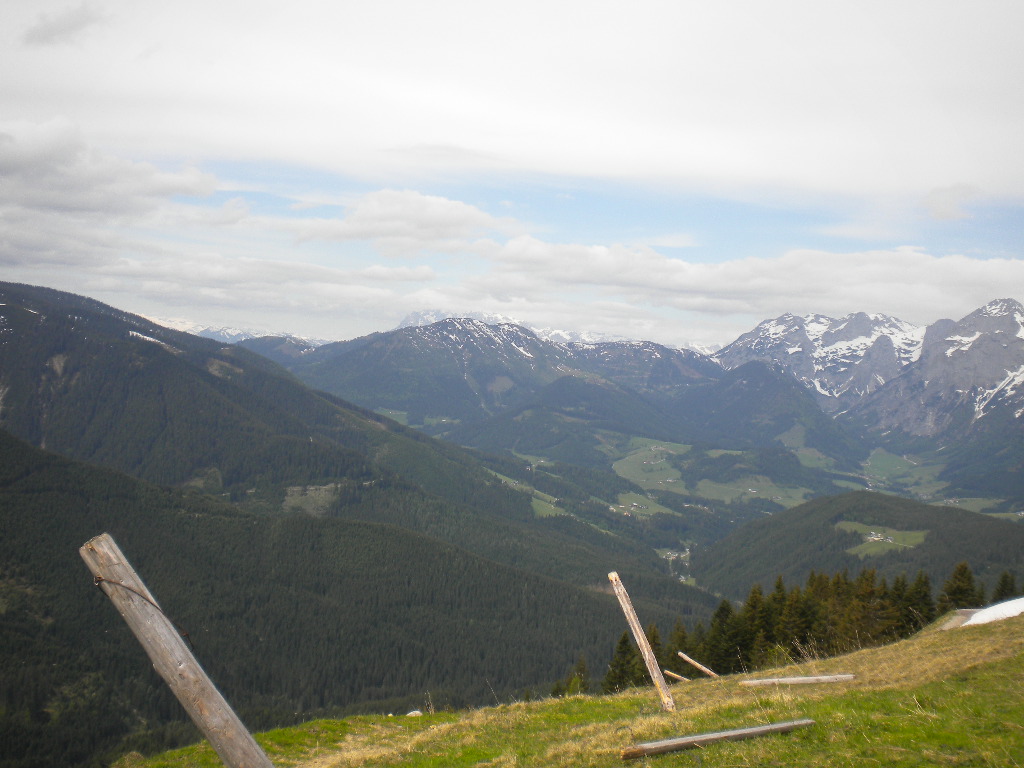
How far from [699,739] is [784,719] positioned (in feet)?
12.3

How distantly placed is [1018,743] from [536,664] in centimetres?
17933

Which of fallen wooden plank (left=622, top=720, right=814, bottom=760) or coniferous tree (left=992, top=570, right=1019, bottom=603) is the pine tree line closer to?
coniferous tree (left=992, top=570, right=1019, bottom=603)

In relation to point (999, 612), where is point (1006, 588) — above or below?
below

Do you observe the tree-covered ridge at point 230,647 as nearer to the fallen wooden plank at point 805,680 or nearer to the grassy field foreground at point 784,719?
the grassy field foreground at point 784,719

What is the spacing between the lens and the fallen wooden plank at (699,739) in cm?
1310

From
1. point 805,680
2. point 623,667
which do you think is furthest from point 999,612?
point 623,667

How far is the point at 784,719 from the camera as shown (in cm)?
1554

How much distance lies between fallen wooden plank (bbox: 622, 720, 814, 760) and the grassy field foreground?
7.3 inches

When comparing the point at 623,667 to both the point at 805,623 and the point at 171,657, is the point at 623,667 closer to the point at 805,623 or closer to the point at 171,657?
the point at 805,623

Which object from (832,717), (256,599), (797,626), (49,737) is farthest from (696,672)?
(256,599)

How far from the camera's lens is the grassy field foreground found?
1248 centimetres

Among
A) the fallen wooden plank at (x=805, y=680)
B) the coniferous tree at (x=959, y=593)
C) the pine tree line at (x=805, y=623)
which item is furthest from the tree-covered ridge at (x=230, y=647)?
the fallen wooden plank at (x=805, y=680)

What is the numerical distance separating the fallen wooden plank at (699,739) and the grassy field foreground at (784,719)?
0.18 m

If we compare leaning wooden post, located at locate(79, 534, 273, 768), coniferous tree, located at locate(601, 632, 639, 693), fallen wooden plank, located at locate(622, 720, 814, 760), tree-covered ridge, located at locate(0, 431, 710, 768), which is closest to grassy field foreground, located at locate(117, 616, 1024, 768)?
fallen wooden plank, located at locate(622, 720, 814, 760)
